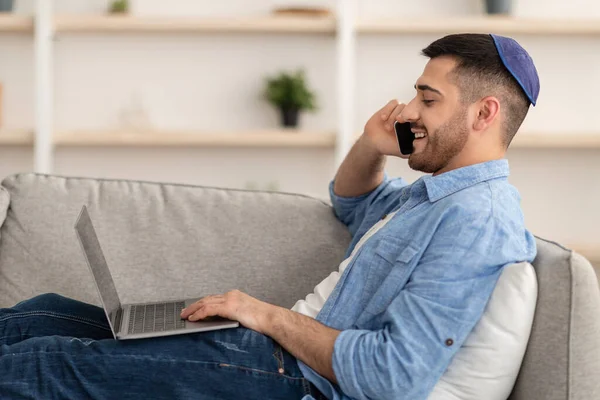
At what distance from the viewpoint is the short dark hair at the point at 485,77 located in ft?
5.36

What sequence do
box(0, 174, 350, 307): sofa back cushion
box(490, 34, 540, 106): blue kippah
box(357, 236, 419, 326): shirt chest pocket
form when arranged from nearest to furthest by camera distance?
box(357, 236, 419, 326): shirt chest pocket < box(490, 34, 540, 106): blue kippah < box(0, 174, 350, 307): sofa back cushion

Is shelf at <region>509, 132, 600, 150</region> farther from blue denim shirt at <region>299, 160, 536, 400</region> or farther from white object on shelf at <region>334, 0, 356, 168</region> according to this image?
blue denim shirt at <region>299, 160, 536, 400</region>

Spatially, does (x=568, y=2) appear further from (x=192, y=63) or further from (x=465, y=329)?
(x=465, y=329)

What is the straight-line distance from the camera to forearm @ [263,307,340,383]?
58.3 inches

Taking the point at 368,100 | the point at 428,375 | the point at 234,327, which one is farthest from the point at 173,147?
the point at 428,375

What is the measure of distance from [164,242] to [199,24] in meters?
1.80

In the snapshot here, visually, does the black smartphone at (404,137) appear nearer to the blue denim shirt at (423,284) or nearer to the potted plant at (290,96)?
the blue denim shirt at (423,284)

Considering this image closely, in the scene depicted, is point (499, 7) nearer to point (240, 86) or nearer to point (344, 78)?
point (344, 78)

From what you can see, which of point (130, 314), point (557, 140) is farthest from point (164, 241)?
point (557, 140)

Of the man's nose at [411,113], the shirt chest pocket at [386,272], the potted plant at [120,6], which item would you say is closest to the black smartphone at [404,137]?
the man's nose at [411,113]

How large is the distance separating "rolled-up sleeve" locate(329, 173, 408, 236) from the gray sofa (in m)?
0.03

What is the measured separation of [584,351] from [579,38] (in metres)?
2.90

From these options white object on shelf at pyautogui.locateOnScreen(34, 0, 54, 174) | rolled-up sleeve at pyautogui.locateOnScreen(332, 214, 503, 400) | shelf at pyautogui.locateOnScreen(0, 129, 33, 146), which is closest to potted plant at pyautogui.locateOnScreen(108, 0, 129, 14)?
white object on shelf at pyautogui.locateOnScreen(34, 0, 54, 174)

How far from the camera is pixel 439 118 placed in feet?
5.49
